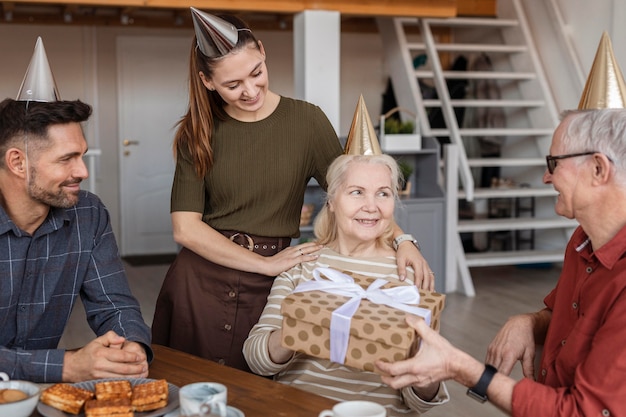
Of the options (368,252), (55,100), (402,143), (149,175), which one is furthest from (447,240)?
(55,100)

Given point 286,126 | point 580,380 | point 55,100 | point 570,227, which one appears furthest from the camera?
point 570,227

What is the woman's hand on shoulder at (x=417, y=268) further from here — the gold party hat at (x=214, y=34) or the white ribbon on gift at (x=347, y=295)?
the gold party hat at (x=214, y=34)

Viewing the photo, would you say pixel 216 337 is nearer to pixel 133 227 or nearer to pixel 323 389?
pixel 323 389

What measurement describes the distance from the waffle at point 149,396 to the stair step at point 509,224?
4.99 meters

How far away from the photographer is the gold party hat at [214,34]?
2086 mm

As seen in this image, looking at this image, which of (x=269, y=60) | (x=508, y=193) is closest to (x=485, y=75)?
(x=508, y=193)

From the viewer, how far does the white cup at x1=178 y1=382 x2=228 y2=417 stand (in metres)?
1.32

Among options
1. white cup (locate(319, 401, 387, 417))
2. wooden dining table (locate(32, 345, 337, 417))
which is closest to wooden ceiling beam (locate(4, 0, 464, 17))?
wooden dining table (locate(32, 345, 337, 417))

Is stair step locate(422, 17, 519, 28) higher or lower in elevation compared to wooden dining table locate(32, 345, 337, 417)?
higher

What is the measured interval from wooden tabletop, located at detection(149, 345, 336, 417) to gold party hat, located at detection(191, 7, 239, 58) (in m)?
0.80

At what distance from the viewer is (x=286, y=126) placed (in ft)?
7.68

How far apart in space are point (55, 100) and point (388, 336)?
1.04 metres

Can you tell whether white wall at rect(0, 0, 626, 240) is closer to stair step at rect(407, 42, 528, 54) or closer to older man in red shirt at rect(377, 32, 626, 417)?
stair step at rect(407, 42, 528, 54)

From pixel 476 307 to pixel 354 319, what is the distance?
173 inches
